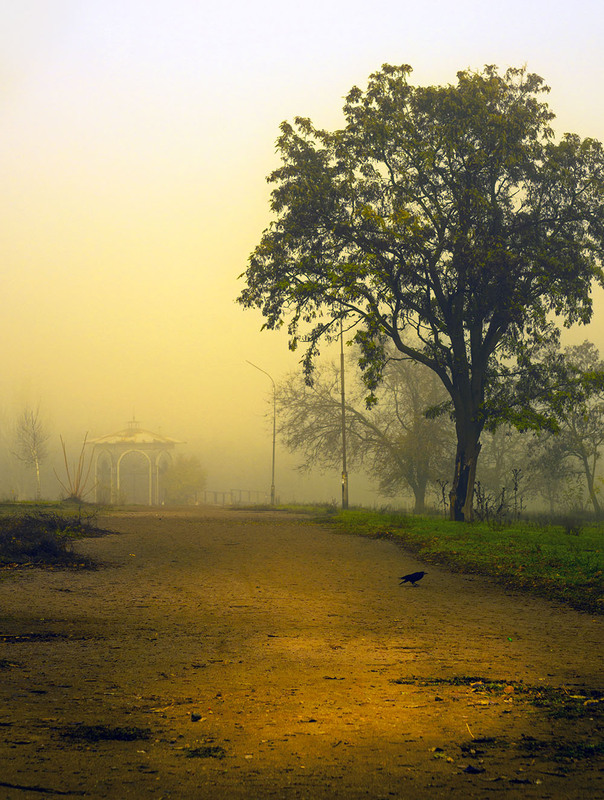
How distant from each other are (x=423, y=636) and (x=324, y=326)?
18381mm

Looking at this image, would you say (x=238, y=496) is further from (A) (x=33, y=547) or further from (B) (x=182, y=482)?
(A) (x=33, y=547)

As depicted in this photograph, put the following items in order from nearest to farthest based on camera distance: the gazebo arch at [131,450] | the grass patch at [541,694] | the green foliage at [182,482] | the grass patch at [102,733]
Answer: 1. the grass patch at [102,733]
2. the grass patch at [541,694]
3. the gazebo arch at [131,450]
4. the green foliage at [182,482]

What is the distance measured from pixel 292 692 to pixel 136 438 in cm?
6629

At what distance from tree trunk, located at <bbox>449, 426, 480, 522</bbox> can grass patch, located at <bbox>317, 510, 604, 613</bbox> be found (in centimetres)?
161

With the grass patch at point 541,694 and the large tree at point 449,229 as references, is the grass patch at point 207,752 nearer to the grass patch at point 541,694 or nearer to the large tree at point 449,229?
the grass patch at point 541,694

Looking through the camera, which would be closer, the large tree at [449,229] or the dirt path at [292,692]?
the dirt path at [292,692]

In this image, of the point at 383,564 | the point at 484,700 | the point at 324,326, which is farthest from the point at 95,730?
the point at 324,326

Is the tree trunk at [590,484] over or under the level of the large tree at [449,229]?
under

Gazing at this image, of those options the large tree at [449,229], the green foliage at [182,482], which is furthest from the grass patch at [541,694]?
the green foliage at [182,482]

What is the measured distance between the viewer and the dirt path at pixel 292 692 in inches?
153

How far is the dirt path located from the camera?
153 inches

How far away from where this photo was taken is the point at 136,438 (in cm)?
6994

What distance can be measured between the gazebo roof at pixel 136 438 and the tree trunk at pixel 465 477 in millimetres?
48566

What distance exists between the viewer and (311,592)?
11016 mm
